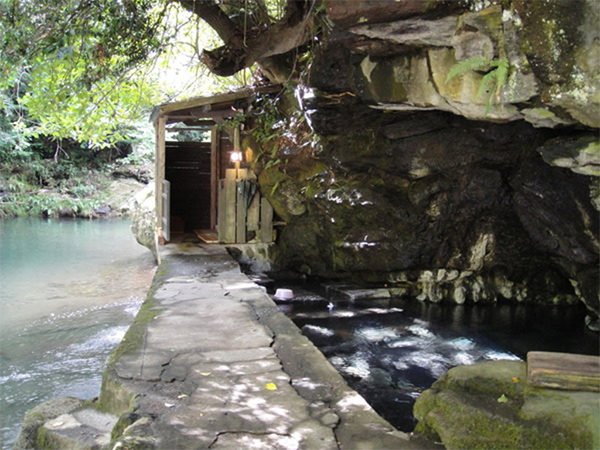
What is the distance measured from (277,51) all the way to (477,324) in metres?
6.47

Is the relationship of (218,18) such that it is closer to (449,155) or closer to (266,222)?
(449,155)

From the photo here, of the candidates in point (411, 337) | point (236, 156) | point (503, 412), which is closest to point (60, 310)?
point (236, 156)

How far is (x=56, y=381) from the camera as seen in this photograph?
7.52m

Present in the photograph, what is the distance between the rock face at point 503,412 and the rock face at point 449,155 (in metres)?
2.88

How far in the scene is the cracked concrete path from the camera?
3.41 m

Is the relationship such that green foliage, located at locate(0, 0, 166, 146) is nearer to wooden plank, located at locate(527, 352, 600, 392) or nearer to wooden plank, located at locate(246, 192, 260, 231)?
wooden plank, located at locate(246, 192, 260, 231)

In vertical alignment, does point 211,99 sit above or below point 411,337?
above

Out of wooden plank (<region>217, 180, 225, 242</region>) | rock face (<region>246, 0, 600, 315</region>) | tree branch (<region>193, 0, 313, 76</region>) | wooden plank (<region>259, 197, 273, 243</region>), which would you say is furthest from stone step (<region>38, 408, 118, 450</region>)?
wooden plank (<region>259, 197, 273, 243</region>)

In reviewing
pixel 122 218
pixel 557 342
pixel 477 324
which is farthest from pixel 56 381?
pixel 122 218

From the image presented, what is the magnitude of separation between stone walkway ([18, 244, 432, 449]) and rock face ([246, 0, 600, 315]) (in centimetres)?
344

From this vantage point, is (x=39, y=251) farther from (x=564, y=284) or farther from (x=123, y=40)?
(x=564, y=284)

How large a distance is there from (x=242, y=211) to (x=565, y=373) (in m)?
9.68

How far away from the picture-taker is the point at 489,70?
5.29 meters

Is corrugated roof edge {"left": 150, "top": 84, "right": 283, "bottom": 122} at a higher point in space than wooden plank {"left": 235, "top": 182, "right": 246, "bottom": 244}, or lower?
higher
